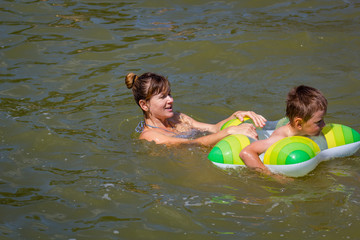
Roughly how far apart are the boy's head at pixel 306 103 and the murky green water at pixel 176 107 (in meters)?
0.78

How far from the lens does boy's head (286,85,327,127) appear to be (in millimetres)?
5434

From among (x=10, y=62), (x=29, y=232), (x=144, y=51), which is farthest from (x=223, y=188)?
(x=10, y=62)

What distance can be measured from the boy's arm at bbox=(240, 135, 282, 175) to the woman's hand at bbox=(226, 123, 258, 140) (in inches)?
11.2

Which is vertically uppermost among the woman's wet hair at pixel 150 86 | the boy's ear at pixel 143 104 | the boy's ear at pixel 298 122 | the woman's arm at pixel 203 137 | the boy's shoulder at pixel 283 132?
the woman's wet hair at pixel 150 86

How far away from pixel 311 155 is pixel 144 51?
5.87m

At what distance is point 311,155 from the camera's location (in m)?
5.52

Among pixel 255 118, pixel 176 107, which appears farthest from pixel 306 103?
pixel 176 107

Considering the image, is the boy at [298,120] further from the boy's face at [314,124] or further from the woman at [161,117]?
the woman at [161,117]

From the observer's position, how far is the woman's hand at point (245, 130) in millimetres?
6059

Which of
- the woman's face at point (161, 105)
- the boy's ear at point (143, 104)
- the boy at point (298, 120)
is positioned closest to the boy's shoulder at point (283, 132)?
the boy at point (298, 120)

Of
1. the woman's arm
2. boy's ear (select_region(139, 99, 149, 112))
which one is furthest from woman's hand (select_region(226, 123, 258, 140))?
boy's ear (select_region(139, 99, 149, 112))

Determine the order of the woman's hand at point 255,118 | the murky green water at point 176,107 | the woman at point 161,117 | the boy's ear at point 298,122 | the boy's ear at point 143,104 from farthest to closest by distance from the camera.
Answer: the boy's ear at point 143,104, the woman at point 161,117, the woman's hand at point 255,118, the boy's ear at point 298,122, the murky green water at point 176,107

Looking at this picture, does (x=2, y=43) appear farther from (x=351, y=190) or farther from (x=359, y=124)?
(x=351, y=190)

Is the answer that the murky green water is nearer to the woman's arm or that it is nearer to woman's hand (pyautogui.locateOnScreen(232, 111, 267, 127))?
the woman's arm
